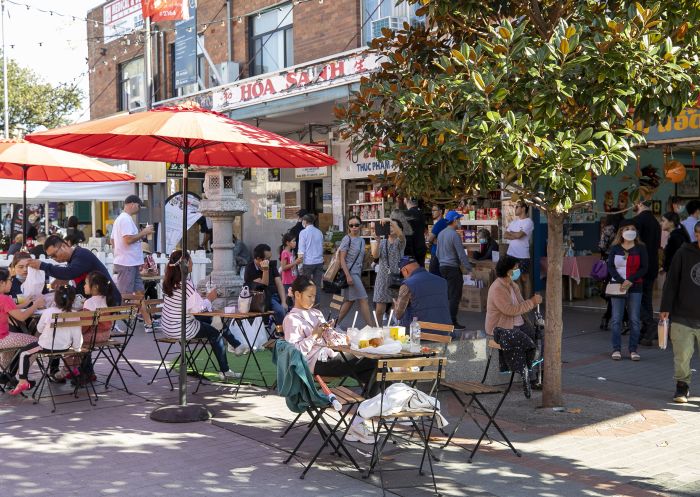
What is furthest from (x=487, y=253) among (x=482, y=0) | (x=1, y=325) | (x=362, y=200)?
(x=1, y=325)

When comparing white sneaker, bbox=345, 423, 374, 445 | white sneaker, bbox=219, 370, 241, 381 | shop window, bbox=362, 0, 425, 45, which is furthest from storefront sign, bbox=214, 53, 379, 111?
white sneaker, bbox=345, 423, 374, 445

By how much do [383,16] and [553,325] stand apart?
1095 cm

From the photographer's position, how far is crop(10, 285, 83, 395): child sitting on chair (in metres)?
7.80

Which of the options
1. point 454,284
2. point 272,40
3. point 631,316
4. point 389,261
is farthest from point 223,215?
point 272,40

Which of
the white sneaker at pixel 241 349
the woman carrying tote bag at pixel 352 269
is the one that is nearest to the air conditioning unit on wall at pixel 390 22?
the woman carrying tote bag at pixel 352 269

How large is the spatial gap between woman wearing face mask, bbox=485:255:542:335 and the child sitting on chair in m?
4.22

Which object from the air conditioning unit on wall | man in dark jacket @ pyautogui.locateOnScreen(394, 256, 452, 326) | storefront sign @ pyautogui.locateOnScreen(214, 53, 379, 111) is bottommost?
man in dark jacket @ pyautogui.locateOnScreen(394, 256, 452, 326)

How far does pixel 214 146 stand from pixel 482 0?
10.4ft

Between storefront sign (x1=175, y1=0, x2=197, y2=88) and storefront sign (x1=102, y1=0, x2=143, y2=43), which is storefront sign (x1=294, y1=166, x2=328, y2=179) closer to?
storefront sign (x1=175, y1=0, x2=197, y2=88)

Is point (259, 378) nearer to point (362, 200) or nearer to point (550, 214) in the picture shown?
point (550, 214)

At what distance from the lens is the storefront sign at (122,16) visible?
24.1m

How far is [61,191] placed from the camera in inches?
640

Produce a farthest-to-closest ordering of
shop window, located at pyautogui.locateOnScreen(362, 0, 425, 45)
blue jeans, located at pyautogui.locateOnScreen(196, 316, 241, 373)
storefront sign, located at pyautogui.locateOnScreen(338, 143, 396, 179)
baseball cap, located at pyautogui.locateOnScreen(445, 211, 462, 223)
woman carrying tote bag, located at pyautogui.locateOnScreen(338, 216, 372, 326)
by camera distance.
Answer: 1. storefront sign, located at pyautogui.locateOnScreen(338, 143, 396, 179)
2. shop window, located at pyautogui.locateOnScreen(362, 0, 425, 45)
3. baseball cap, located at pyautogui.locateOnScreen(445, 211, 462, 223)
4. woman carrying tote bag, located at pyautogui.locateOnScreen(338, 216, 372, 326)
5. blue jeans, located at pyautogui.locateOnScreen(196, 316, 241, 373)

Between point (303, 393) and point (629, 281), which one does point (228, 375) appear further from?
point (629, 281)
